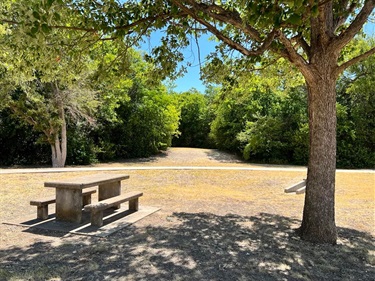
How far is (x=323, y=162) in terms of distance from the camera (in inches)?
172

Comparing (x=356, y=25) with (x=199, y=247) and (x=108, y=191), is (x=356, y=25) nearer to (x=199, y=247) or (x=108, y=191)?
(x=199, y=247)

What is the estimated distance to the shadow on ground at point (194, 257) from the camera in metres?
3.24

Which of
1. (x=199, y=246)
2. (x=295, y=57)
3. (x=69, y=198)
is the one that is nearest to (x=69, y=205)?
(x=69, y=198)

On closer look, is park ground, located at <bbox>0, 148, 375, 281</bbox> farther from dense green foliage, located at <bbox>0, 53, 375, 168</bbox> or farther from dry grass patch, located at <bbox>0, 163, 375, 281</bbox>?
dense green foliage, located at <bbox>0, 53, 375, 168</bbox>

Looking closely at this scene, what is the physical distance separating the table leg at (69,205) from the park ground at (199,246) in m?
0.51

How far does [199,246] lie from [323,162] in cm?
208

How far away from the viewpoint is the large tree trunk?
437 centimetres

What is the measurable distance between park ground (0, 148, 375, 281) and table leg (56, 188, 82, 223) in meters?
0.51

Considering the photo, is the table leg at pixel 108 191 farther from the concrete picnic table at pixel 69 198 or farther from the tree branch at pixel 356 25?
the tree branch at pixel 356 25

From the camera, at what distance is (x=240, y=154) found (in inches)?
936

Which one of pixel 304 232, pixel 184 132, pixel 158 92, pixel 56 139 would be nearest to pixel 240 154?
pixel 158 92

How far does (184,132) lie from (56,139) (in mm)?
21028

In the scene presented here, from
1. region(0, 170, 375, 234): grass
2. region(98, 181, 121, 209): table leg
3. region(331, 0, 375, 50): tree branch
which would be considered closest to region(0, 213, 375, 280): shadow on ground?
region(98, 181, 121, 209): table leg

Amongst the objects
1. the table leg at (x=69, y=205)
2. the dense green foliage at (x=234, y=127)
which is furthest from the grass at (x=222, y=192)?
the dense green foliage at (x=234, y=127)
